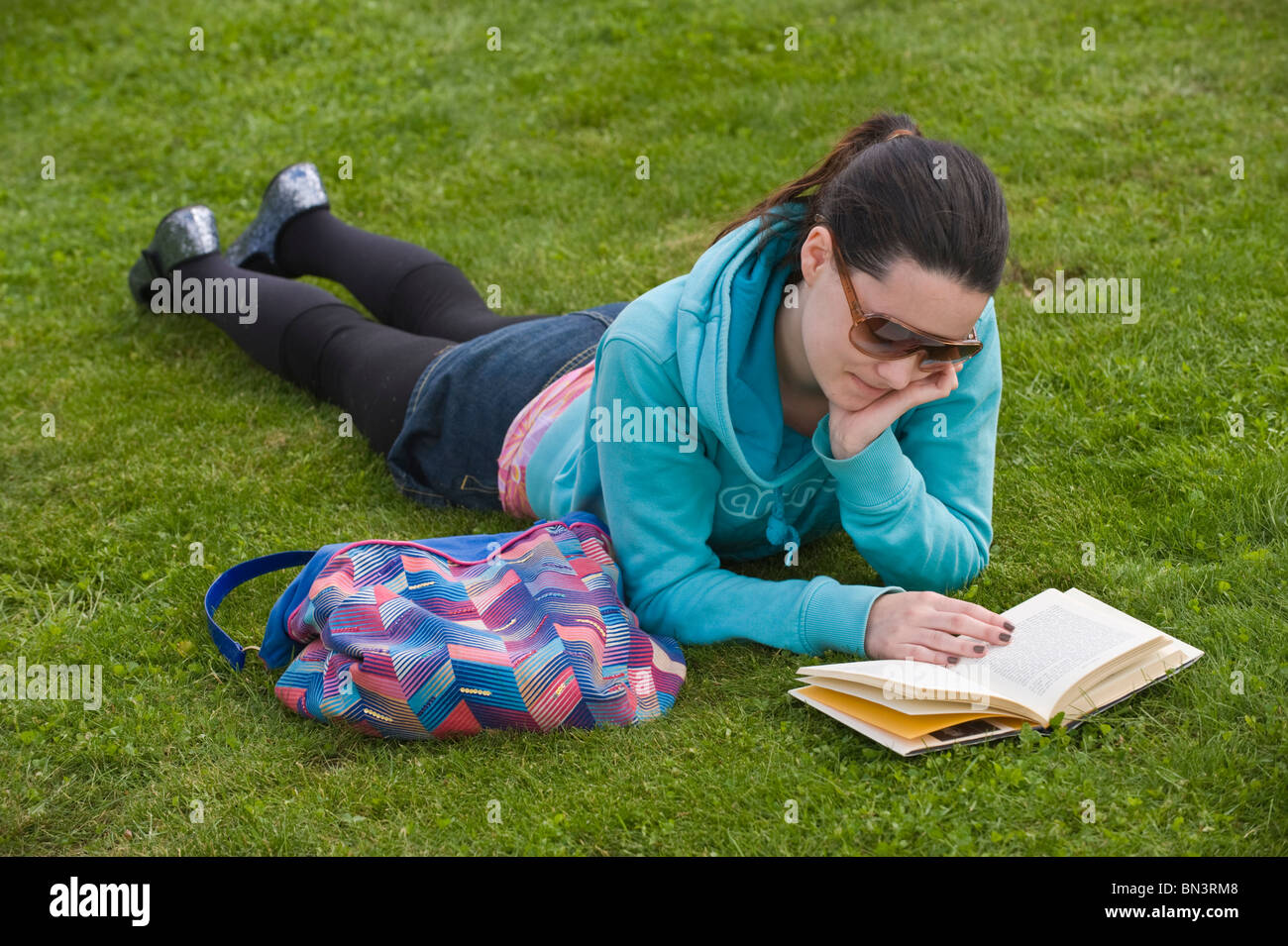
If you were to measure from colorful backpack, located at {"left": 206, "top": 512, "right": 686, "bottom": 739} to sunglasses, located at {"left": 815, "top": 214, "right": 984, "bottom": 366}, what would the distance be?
1.01m

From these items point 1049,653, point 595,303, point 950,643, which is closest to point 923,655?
point 950,643

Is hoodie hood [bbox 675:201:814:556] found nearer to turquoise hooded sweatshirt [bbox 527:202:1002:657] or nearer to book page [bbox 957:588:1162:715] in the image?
turquoise hooded sweatshirt [bbox 527:202:1002:657]

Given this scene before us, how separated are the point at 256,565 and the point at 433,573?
0.67 metres

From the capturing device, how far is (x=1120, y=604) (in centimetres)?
339

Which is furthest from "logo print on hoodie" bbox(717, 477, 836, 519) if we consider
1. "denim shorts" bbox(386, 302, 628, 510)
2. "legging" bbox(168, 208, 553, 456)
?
"legging" bbox(168, 208, 553, 456)

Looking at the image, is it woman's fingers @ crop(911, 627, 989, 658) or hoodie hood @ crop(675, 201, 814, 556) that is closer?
woman's fingers @ crop(911, 627, 989, 658)

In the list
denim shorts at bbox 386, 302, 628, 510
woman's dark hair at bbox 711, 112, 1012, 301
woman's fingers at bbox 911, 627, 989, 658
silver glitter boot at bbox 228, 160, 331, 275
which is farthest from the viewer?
silver glitter boot at bbox 228, 160, 331, 275

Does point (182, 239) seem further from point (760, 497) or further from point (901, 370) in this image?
point (901, 370)

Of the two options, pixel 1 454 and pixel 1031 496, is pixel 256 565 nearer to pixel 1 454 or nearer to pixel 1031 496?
pixel 1 454

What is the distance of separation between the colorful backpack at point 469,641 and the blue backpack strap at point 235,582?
0.03m

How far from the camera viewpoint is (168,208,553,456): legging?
4496 millimetres

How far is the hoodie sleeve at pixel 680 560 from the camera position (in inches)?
128

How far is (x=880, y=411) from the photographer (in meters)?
Answer: 3.06
